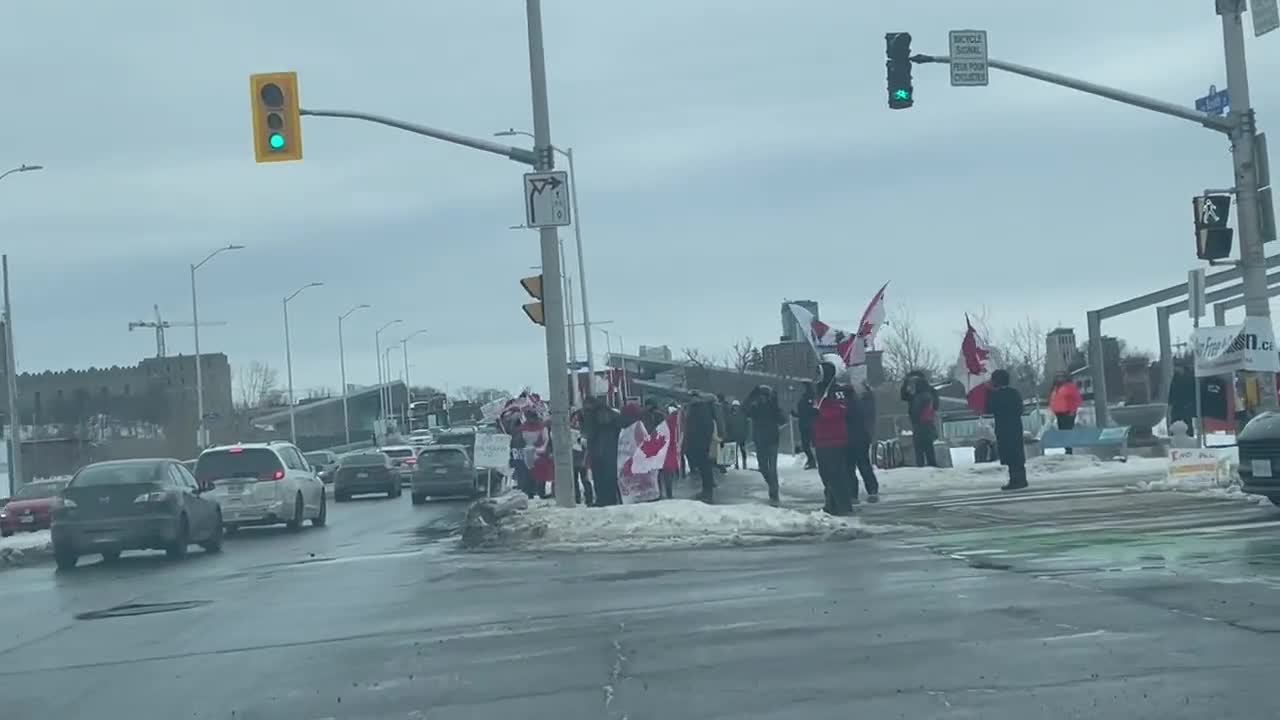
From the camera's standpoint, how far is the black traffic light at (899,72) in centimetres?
2341

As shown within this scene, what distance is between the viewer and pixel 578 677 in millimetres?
9688

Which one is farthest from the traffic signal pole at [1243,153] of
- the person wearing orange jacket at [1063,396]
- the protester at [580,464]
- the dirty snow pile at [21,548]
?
the dirty snow pile at [21,548]

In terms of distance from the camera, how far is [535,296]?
24.5 metres

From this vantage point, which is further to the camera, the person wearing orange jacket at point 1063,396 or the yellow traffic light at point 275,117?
the person wearing orange jacket at point 1063,396

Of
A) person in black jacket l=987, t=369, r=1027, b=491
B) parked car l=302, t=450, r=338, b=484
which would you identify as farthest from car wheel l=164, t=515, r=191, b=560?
parked car l=302, t=450, r=338, b=484

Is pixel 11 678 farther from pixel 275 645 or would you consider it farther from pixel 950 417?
pixel 950 417

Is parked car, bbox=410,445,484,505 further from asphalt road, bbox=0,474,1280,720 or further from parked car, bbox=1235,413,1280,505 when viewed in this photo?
parked car, bbox=1235,413,1280,505

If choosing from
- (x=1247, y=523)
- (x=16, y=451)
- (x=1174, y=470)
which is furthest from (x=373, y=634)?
(x=16, y=451)

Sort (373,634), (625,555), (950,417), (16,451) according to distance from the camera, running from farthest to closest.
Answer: (950,417)
(16,451)
(625,555)
(373,634)

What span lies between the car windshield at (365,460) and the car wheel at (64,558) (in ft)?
74.9

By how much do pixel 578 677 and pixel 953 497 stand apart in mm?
15154

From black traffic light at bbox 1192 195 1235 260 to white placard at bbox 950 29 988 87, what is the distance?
3.47 meters

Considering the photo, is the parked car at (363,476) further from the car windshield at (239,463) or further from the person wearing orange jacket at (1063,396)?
the person wearing orange jacket at (1063,396)

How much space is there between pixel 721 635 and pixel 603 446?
49.0 feet
